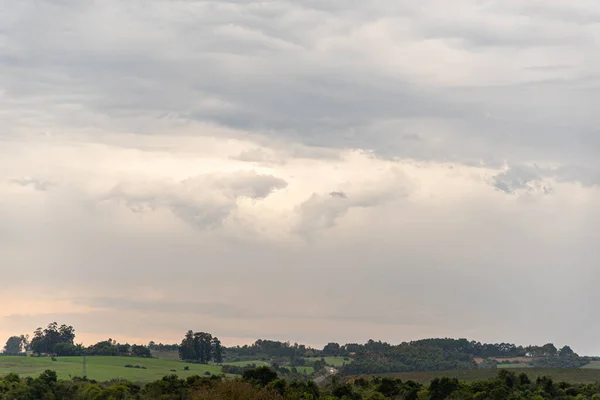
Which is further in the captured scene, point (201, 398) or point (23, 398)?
point (23, 398)

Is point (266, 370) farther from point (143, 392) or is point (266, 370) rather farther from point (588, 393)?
point (588, 393)

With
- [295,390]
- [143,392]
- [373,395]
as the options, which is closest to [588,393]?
[373,395]

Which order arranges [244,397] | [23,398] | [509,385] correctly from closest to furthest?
[244,397], [23,398], [509,385]

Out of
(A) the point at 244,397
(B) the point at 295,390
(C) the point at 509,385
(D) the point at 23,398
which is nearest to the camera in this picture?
(A) the point at 244,397

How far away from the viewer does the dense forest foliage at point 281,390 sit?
14012cm

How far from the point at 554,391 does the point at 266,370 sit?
175 ft

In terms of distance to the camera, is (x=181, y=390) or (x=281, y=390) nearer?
(x=281, y=390)

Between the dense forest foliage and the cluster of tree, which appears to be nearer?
the cluster of tree

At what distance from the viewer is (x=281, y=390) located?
149 meters

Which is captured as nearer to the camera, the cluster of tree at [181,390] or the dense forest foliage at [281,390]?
the cluster of tree at [181,390]

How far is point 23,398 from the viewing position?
528 feet

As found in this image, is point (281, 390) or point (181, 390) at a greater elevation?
point (181, 390)

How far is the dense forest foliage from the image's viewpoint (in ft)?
460

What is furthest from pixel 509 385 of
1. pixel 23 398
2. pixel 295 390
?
pixel 23 398
